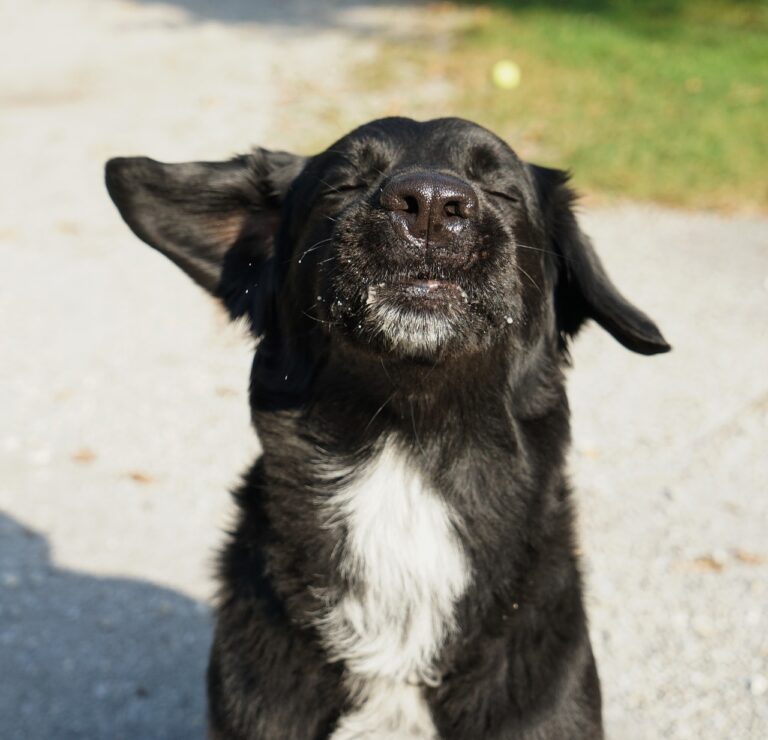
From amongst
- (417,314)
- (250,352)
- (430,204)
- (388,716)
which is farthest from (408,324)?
(250,352)

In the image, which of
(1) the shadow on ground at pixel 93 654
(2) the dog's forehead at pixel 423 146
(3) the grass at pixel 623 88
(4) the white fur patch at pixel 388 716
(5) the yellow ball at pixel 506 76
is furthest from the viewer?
(5) the yellow ball at pixel 506 76

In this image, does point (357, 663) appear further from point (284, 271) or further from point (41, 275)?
point (41, 275)

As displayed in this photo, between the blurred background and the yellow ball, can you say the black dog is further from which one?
the yellow ball

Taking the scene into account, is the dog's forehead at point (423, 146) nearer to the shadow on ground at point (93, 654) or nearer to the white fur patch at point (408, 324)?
the white fur patch at point (408, 324)

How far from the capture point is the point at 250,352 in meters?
3.97

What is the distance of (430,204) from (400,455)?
78cm

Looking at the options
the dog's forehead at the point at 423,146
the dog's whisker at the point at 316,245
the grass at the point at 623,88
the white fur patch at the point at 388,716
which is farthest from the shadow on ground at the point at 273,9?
the white fur patch at the point at 388,716

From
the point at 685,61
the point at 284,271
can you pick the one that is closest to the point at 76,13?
the point at 685,61

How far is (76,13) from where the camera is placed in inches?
650

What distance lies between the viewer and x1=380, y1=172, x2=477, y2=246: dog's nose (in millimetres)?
2689

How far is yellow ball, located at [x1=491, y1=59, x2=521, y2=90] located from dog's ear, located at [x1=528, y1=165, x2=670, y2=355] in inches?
345

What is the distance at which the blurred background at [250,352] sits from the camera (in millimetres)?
4379

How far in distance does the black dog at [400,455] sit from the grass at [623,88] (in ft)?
21.0

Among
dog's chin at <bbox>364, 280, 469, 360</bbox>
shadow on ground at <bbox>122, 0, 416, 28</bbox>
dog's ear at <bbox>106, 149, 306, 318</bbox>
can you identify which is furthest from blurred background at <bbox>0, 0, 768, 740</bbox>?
shadow on ground at <bbox>122, 0, 416, 28</bbox>
